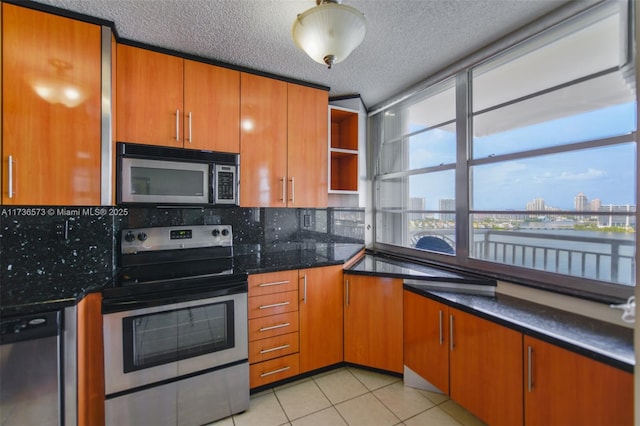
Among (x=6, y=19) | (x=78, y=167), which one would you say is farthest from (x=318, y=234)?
(x=6, y=19)

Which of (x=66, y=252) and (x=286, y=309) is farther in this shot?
(x=286, y=309)

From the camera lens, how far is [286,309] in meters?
1.92

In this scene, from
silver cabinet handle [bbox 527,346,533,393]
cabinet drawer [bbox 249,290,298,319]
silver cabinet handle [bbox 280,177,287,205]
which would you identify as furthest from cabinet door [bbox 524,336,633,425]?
silver cabinet handle [bbox 280,177,287,205]

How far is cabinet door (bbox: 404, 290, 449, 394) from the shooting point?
1656 millimetres

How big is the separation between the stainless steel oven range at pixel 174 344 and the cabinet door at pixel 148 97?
0.74 meters

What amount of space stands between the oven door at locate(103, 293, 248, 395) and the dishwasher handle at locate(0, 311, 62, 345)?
21 centimetres

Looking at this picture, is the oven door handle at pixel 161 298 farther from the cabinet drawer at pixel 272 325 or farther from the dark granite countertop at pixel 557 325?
the dark granite countertop at pixel 557 325

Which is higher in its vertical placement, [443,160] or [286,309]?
[443,160]

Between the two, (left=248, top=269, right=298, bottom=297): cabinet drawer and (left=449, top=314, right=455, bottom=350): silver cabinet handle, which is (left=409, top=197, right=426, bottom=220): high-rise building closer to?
(left=449, top=314, right=455, bottom=350): silver cabinet handle

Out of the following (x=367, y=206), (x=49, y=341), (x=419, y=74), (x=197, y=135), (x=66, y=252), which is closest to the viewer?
(x=49, y=341)

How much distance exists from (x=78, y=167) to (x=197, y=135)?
0.72 metres

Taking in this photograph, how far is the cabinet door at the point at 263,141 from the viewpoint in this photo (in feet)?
6.91

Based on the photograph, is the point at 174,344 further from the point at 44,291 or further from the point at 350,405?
the point at 350,405

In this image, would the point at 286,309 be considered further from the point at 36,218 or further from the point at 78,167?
the point at 36,218
